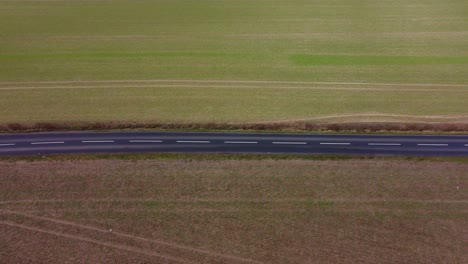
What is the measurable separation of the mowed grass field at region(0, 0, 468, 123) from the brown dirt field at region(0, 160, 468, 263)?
8.76 m

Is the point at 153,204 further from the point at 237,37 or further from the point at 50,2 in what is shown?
the point at 50,2

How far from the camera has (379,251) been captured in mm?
30531

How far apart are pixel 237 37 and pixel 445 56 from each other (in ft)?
102

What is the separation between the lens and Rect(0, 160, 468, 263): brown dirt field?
30812 millimetres

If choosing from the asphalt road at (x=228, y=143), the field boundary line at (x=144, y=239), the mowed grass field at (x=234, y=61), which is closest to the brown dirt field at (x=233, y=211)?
the field boundary line at (x=144, y=239)

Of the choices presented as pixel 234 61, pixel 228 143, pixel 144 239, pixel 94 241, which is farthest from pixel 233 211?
pixel 234 61

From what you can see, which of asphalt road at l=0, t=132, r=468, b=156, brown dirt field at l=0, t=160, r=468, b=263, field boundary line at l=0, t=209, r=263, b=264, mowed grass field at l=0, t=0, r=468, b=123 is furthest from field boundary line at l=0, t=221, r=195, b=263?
mowed grass field at l=0, t=0, r=468, b=123

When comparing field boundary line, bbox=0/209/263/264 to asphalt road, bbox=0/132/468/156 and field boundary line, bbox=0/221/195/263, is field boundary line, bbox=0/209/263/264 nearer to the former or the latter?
field boundary line, bbox=0/221/195/263

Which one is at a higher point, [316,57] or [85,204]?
[316,57]

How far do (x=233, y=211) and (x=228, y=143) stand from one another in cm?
915

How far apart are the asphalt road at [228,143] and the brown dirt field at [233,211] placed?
1.95 m

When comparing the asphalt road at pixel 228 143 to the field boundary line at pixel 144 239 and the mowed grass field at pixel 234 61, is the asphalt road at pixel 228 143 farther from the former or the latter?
the field boundary line at pixel 144 239

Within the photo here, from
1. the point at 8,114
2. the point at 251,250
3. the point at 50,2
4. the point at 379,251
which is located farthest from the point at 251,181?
the point at 50,2

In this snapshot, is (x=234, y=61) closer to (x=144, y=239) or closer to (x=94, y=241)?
(x=144, y=239)
